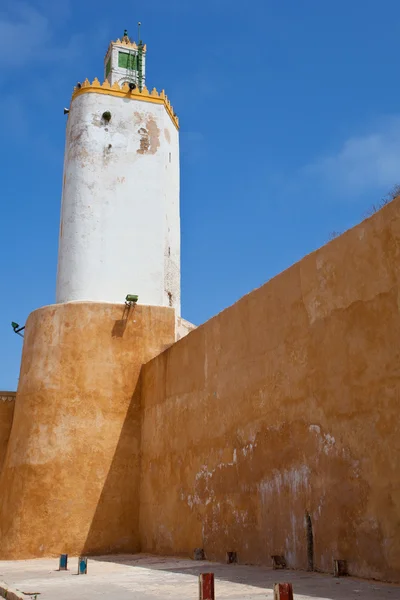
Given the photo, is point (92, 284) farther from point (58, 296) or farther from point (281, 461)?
point (281, 461)

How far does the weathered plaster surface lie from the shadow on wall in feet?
8.70

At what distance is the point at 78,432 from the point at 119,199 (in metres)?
5.04

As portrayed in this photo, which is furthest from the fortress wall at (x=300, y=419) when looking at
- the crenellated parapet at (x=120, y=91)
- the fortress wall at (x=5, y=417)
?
the crenellated parapet at (x=120, y=91)

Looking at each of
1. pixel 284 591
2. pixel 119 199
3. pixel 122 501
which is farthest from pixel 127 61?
pixel 284 591

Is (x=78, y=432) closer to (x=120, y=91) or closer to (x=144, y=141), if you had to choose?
(x=144, y=141)

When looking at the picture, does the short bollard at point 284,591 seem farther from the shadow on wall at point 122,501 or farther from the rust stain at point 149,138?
the rust stain at point 149,138

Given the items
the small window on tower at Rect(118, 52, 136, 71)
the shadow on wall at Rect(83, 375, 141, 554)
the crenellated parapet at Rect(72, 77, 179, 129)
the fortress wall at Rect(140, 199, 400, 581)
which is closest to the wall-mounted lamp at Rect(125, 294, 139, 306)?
the shadow on wall at Rect(83, 375, 141, 554)

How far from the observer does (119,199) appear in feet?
46.5

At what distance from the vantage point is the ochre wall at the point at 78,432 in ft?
37.7

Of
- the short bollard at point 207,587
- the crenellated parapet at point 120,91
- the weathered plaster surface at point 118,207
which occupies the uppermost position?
the crenellated parapet at point 120,91

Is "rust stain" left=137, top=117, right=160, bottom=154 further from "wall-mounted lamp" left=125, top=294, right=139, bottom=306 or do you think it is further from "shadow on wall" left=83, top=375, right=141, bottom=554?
"shadow on wall" left=83, top=375, right=141, bottom=554

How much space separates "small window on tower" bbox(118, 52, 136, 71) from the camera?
1644 cm

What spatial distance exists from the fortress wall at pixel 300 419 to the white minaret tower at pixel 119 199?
3539 millimetres

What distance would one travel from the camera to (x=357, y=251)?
6504mm
